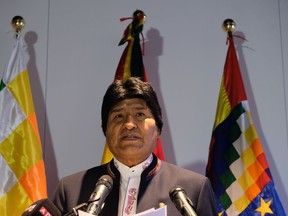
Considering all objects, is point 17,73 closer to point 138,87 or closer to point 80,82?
point 80,82

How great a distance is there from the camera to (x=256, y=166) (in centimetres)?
223

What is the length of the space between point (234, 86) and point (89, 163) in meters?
0.95

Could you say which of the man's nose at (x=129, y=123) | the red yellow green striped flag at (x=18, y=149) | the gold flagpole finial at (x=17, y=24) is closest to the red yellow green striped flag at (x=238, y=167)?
the man's nose at (x=129, y=123)

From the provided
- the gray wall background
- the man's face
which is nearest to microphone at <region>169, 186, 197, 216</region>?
the man's face

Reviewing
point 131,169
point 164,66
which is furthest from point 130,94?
point 164,66

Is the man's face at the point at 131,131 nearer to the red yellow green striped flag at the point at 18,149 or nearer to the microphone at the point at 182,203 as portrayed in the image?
the microphone at the point at 182,203

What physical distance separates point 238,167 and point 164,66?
81 centimetres

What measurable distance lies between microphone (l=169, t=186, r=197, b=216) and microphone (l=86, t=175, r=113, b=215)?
0.61ft

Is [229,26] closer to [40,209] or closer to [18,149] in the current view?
[18,149]

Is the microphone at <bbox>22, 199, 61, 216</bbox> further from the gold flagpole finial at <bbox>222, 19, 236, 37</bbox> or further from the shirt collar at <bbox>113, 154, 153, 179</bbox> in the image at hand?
the gold flagpole finial at <bbox>222, 19, 236, 37</bbox>

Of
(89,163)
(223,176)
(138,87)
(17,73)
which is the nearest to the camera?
(138,87)

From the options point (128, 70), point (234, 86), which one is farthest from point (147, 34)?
point (234, 86)

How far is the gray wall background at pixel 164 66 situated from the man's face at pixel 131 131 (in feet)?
2.92

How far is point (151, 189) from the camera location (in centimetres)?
Result: 162
